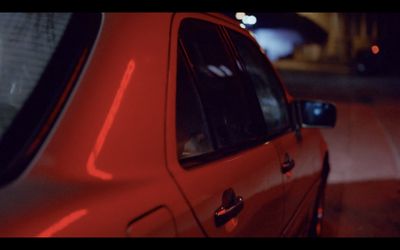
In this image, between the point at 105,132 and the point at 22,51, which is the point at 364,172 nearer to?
the point at 22,51

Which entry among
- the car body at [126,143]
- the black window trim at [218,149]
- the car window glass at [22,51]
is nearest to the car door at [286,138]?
the black window trim at [218,149]

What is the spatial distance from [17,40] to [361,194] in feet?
17.6

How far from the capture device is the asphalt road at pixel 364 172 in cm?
541

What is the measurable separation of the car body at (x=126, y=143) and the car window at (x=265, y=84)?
58 centimetres

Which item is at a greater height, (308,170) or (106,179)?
(106,179)

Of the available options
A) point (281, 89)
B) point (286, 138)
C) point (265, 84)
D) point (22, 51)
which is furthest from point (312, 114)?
point (22, 51)

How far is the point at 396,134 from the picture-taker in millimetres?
10969

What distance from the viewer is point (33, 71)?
5.60ft

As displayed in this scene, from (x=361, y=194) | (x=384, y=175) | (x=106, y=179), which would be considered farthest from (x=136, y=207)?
(x=384, y=175)

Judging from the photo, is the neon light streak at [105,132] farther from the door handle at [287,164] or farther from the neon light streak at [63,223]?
the door handle at [287,164]

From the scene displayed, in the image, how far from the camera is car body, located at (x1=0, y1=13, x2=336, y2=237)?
1442 millimetres

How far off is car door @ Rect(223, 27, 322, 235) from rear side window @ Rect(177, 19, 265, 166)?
18 centimetres
